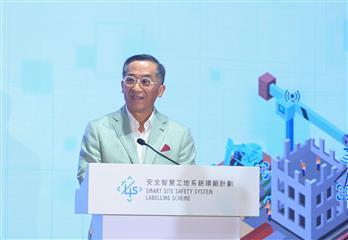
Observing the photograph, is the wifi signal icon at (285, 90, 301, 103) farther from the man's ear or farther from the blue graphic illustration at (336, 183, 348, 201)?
the man's ear

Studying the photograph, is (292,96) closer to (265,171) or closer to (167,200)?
(265,171)

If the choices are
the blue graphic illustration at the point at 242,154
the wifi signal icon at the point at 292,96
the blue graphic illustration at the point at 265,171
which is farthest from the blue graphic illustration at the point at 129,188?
the wifi signal icon at the point at 292,96

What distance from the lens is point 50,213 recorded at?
3.49 meters

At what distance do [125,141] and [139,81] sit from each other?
32cm

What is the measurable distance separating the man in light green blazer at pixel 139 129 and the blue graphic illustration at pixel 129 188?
1082 mm

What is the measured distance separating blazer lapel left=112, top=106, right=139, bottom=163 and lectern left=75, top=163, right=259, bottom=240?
1.00m

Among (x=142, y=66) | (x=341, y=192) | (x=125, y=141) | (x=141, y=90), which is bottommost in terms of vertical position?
(x=341, y=192)

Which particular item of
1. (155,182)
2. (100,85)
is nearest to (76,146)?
(100,85)

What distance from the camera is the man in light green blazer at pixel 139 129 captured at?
3561 millimetres

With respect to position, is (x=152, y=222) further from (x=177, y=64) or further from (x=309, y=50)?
(x=309, y=50)

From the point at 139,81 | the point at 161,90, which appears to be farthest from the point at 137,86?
the point at 161,90

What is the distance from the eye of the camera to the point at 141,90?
3635 mm

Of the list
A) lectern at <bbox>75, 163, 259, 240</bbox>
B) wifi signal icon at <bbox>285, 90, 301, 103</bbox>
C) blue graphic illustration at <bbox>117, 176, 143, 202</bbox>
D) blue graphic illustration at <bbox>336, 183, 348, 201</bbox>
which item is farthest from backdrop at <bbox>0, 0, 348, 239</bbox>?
blue graphic illustration at <bbox>117, 176, 143, 202</bbox>

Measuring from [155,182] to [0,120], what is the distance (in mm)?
1244
